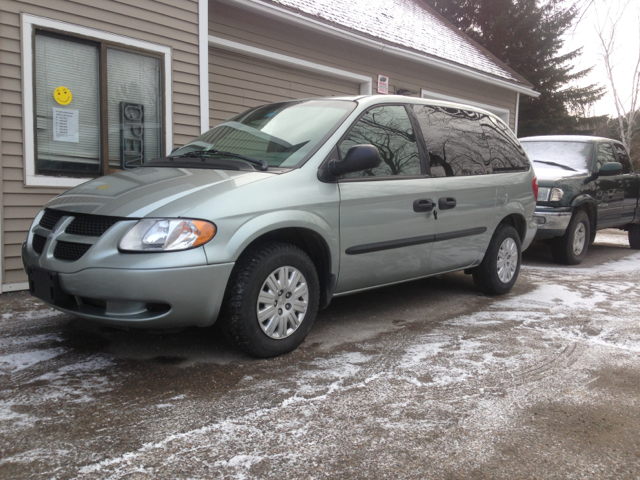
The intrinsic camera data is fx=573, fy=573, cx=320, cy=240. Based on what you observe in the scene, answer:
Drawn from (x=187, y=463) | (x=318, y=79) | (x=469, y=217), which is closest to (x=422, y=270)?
(x=469, y=217)

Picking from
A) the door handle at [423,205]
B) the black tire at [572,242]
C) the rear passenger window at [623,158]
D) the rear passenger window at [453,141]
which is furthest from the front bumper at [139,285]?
the rear passenger window at [623,158]

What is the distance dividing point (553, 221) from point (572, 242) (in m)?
0.49

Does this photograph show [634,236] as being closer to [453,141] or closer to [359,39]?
[359,39]

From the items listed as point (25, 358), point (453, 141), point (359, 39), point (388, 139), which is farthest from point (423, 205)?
point (359, 39)

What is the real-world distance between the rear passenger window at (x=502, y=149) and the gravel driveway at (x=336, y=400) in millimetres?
1475

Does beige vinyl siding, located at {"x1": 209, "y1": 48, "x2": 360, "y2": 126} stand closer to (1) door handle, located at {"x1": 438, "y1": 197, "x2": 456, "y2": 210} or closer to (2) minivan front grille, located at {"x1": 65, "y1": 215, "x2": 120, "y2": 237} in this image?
(1) door handle, located at {"x1": 438, "y1": 197, "x2": 456, "y2": 210}

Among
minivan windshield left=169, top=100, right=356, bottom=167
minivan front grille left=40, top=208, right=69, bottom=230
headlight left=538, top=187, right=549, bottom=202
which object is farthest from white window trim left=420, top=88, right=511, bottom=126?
minivan front grille left=40, top=208, right=69, bottom=230

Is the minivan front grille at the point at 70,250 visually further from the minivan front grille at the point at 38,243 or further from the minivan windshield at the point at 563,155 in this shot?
the minivan windshield at the point at 563,155

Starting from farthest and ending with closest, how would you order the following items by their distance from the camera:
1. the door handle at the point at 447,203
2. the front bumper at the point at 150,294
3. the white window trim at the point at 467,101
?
the white window trim at the point at 467,101 → the door handle at the point at 447,203 → the front bumper at the point at 150,294

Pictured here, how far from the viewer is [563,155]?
8.41 meters

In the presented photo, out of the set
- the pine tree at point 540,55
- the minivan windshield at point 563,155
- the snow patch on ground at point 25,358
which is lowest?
the snow patch on ground at point 25,358

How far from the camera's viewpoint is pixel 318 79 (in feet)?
31.6

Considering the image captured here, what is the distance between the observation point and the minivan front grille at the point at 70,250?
3.25 m

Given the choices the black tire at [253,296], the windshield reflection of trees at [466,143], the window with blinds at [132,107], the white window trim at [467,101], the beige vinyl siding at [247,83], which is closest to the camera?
the black tire at [253,296]
